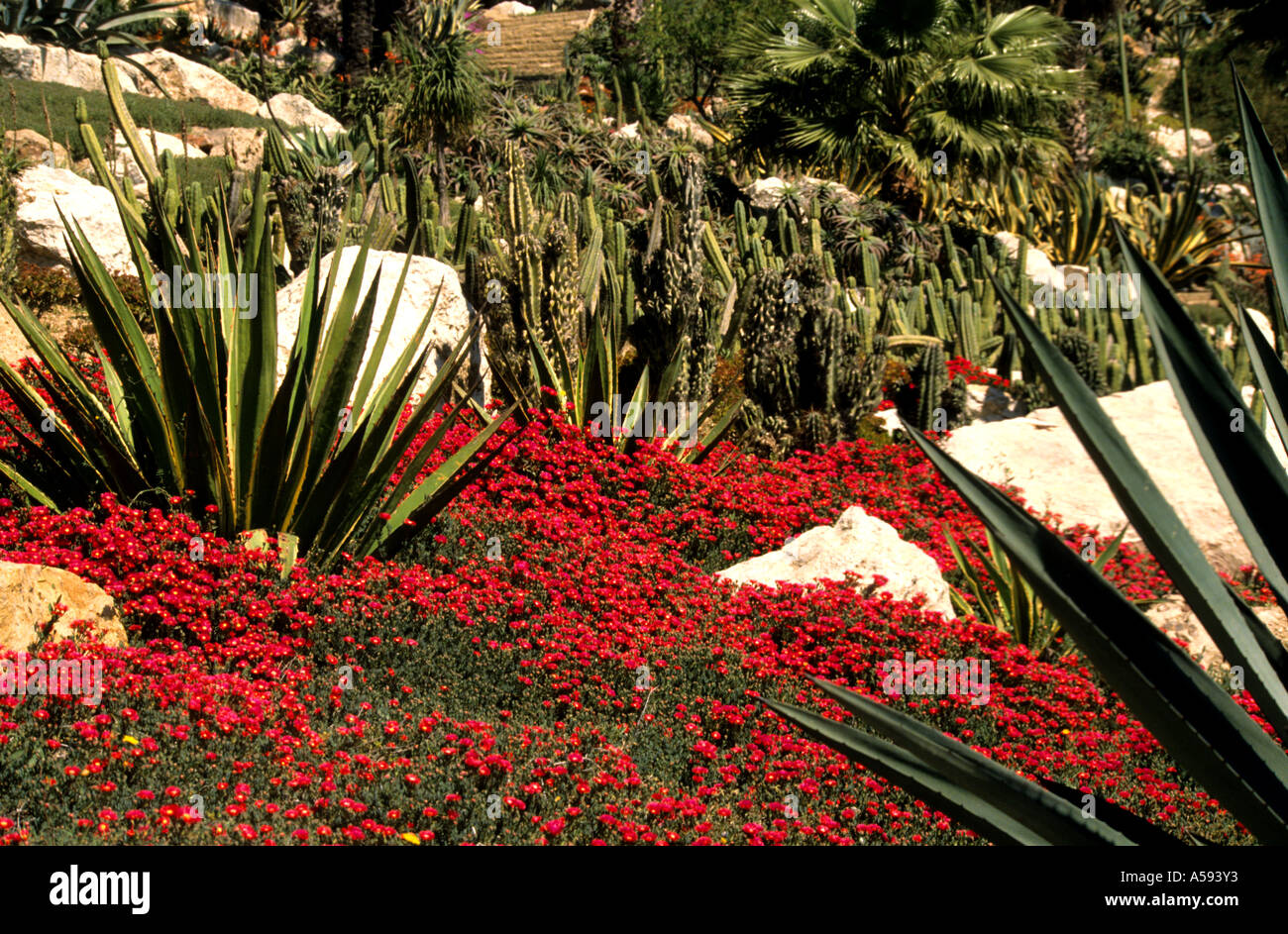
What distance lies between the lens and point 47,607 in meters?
4.45

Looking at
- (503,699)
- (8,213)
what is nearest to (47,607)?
(503,699)

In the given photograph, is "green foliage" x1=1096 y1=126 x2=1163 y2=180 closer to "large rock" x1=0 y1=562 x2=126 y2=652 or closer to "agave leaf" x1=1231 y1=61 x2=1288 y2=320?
"large rock" x1=0 y1=562 x2=126 y2=652

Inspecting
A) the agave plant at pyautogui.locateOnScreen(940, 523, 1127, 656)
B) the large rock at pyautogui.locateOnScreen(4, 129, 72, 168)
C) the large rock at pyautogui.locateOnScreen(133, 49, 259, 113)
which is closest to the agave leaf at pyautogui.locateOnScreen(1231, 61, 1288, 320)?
the agave plant at pyautogui.locateOnScreen(940, 523, 1127, 656)

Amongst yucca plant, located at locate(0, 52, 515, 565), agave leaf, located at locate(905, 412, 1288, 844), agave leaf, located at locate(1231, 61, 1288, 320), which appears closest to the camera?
agave leaf, located at locate(905, 412, 1288, 844)

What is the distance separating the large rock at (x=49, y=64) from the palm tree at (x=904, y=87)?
10845mm

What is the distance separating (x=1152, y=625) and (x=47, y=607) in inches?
162

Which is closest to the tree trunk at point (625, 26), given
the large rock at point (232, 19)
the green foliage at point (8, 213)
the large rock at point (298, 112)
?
the large rock at point (298, 112)

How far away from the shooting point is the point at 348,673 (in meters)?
4.67

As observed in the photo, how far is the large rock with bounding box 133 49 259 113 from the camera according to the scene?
20797 mm

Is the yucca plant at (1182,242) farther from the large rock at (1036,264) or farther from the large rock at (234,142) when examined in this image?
the large rock at (234,142)

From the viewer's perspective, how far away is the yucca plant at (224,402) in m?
4.87

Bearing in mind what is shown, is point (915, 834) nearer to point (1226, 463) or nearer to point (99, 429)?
point (1226, 463)

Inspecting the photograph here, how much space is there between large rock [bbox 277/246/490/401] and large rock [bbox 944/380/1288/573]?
4086 millimetres
